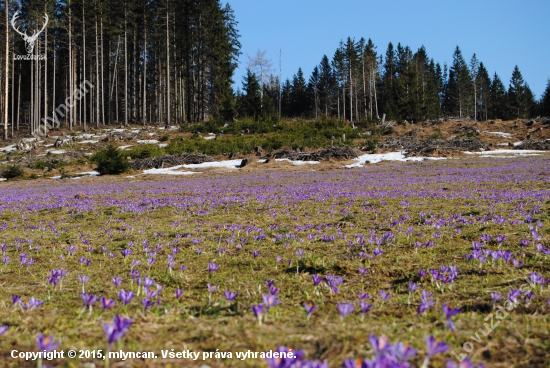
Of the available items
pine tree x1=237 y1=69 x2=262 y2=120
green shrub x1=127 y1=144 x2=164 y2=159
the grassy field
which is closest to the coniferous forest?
pine tree x1=237 y1=69 x2=262 y2=120

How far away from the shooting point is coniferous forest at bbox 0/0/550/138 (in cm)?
4430

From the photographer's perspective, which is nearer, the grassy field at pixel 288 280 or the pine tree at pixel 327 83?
the grassy field at pixel 288 280

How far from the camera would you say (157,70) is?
54.5 metres

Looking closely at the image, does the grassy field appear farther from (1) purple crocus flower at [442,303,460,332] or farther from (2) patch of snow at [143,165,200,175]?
(2) patch of snow at [143,165,200,175]

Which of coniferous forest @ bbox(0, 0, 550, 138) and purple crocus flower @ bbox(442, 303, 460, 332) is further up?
coniferous forest @ bbox(0, 0, 550, 138)

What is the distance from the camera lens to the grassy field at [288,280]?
185cm

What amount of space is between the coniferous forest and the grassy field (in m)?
34.5

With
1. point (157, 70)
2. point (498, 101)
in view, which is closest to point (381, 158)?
point (157, 70)

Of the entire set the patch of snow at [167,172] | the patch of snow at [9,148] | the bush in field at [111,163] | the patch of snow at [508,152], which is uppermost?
the patch of snow at [9,148]

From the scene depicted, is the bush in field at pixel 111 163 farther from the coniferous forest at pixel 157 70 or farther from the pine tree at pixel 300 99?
the pine tree at pixel 300 99

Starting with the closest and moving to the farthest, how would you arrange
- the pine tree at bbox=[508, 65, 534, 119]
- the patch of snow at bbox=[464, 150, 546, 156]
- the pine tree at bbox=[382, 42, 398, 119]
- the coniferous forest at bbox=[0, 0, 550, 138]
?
the patch of snow at bbox=[464, 150, 546, 156]
the coniferous forest at bbox=[0, 0, 550, 138]
the pine tree at bbox=[382, 42, 398, 119]
the pine tree at bbox=[508, 65, 534, 119]

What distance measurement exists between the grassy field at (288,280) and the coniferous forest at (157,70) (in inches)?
1358

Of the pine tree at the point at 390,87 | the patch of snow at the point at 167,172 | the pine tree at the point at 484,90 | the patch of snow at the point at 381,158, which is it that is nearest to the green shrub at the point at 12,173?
the patch of snow at the point at 167,172

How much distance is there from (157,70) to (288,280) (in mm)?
57085
